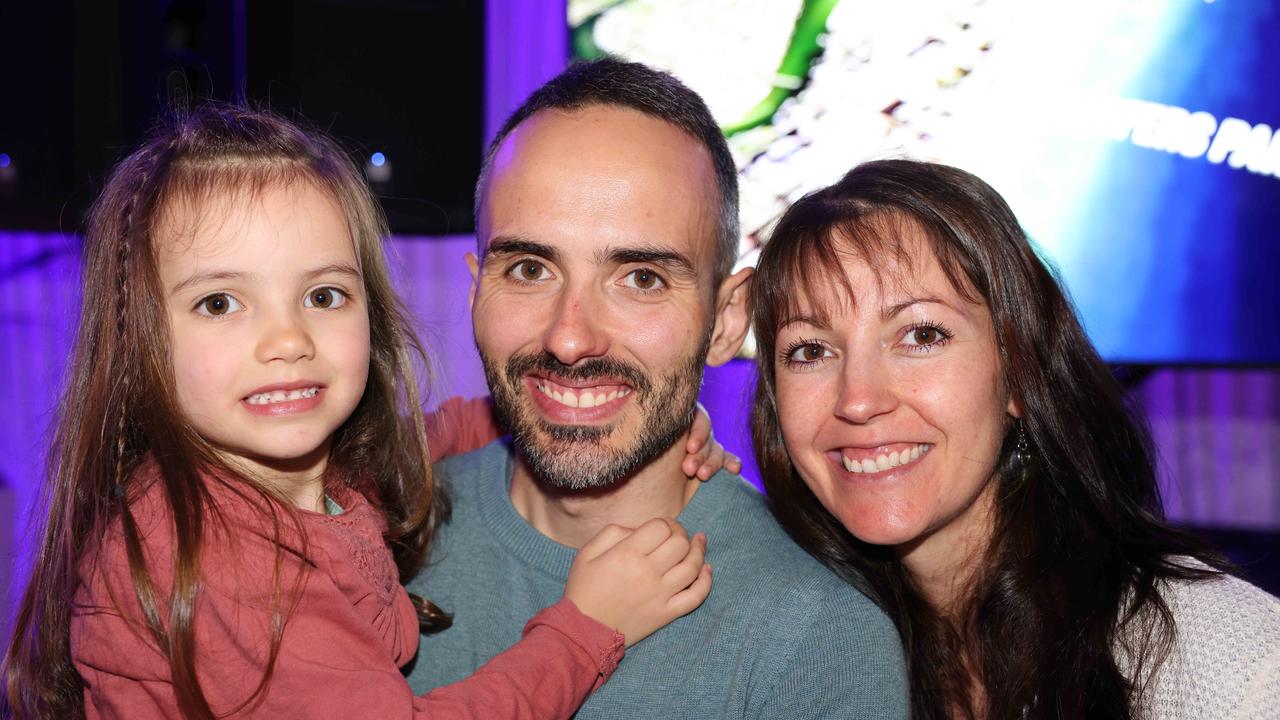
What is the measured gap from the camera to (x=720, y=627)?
5.92ft

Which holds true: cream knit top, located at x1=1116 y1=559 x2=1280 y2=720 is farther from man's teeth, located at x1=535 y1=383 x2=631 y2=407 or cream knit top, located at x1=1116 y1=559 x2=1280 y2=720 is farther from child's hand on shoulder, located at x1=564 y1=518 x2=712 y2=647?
man's teeth, located at x1=535 y1=383 x2=631 y2=407

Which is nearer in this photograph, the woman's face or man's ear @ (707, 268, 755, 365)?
the woman's face

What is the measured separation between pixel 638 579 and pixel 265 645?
606 millimetres

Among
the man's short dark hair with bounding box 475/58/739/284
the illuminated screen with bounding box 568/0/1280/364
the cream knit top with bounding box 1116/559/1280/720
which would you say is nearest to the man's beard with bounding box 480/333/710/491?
the man's short dark hair with bounding box 475/58/739/284

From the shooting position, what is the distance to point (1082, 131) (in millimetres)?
4098

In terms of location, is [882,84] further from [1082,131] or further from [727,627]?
[727,627]

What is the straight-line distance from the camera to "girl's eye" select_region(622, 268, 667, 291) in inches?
74.7

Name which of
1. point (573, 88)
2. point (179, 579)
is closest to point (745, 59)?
point (573, 88)

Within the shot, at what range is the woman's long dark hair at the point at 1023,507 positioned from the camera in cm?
A: 171

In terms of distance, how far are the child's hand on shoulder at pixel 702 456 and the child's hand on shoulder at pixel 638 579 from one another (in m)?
0.17

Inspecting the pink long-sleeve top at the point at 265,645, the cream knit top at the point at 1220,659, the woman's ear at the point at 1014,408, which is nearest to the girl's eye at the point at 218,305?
the pink long-sleeve top at the point at 265,645

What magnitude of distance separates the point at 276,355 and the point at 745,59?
3090 mm

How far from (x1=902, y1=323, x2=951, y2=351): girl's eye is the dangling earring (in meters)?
0.26

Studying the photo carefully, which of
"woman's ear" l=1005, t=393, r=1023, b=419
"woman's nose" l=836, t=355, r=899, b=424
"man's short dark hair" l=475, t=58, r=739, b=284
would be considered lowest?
"woman's ear" l=1005, t=393, r=1023, b=419
